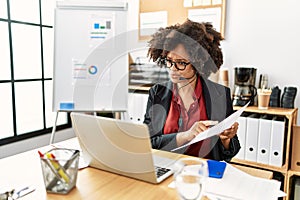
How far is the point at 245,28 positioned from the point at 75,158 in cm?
190

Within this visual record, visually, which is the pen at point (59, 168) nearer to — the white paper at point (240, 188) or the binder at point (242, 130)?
the white paper at point (240, 188)

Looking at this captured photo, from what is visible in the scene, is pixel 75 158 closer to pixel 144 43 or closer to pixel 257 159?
pixel 257 159

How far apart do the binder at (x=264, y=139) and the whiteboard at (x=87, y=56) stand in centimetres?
106

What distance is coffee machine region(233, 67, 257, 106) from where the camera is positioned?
2141mm

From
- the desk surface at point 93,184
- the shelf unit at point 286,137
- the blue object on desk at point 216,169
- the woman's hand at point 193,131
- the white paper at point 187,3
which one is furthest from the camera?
the white paper at point 187,3

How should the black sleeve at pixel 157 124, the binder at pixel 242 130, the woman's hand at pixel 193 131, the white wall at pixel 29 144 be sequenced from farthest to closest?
the white wall at pixel 29 144, the binder at pixel 242 130, the black sleeve at pixel 157 124, the woman's hand at pixel 193 131

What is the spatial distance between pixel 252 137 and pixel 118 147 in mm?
1398

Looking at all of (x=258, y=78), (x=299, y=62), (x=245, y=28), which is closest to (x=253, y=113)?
(x=258, y=78)

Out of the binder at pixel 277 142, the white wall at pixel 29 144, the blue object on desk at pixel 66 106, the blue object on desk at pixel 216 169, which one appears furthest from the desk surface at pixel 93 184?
the white wall at pixel 29 144

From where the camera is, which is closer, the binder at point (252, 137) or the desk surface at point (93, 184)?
the desk surface at point (93, 184)

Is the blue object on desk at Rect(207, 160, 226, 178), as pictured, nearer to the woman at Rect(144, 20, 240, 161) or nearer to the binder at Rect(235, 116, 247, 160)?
the woman at Rect(144, 20, 240, 161)

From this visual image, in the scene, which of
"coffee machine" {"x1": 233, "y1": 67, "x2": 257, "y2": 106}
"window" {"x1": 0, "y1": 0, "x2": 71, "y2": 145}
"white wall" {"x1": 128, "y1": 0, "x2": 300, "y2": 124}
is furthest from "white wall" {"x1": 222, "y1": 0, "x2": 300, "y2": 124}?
"window" {"x1": 0, "y1": 0, "x2": 71, "y2": 145}

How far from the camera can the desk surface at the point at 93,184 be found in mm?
830

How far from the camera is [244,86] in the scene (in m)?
2.17
